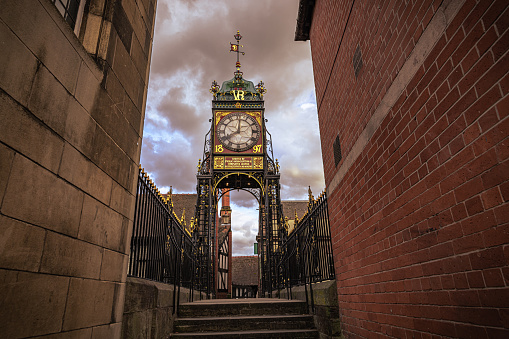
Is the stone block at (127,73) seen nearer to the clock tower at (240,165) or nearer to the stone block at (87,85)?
the stone block at (87,85)

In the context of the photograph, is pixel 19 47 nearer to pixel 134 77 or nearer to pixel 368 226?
pixel 134 77

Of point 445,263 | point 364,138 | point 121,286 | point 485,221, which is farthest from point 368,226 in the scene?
point 121,286

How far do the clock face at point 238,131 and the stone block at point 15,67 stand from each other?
1239 centimetres

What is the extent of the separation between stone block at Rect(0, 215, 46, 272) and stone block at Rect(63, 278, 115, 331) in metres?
0.47

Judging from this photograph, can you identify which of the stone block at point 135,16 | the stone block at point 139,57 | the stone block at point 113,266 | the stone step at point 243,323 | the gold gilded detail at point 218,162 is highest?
the gold gilded detail at point 218,162

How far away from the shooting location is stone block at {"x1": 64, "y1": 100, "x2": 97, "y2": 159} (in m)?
2.22

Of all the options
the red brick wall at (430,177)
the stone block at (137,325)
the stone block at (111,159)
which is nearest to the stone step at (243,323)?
the stone block at (137,325)

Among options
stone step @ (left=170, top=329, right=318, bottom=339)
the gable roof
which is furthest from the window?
the gable roof

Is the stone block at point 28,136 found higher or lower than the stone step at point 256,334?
higher

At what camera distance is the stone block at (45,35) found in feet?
5.65

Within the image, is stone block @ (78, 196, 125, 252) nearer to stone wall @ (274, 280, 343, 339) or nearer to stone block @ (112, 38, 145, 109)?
stone block @ (112, 38, 145, 109)

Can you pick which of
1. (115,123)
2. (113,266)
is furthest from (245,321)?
(115,123)

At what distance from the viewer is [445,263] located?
1.85m

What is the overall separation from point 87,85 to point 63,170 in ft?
2.61
